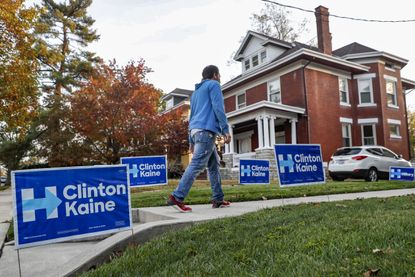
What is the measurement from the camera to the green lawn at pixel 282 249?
233 cm

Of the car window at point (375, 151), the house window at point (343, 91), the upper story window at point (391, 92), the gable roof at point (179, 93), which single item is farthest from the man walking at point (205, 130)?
the gable roof at point (179, 93)

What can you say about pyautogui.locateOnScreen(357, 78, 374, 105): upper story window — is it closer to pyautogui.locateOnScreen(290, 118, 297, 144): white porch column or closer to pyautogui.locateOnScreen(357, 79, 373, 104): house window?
pyautogui.locateOnScreen(357, 79, 373, 104): house window

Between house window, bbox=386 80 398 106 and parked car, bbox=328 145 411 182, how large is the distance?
1030 cm

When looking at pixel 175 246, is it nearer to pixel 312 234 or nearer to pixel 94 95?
pixel 312 234

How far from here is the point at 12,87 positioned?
49.6 feet

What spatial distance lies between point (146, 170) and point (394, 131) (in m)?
21.2

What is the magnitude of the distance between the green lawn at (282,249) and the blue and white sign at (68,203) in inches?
20.7

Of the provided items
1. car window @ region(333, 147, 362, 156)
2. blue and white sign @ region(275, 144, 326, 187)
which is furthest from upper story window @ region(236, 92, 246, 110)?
blue and white sign @ region(275, 144, 326, 187)

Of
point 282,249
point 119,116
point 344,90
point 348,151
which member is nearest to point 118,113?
point 119,116

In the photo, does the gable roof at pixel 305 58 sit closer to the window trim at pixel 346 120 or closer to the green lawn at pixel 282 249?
the window trim at pixel 346 120

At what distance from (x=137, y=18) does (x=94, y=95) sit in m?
5.61

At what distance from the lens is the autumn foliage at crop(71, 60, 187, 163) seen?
16172 mm

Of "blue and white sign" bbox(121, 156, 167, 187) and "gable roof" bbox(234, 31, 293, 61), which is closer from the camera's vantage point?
"blue and white sign" bbox(121, 156, 167, 187)

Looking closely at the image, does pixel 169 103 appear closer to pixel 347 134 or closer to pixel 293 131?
pixel 293 131
